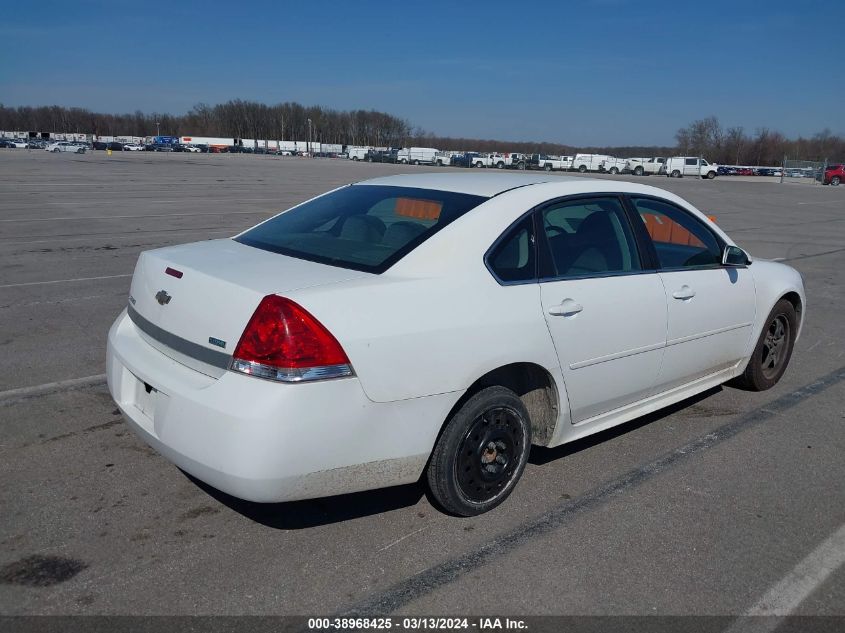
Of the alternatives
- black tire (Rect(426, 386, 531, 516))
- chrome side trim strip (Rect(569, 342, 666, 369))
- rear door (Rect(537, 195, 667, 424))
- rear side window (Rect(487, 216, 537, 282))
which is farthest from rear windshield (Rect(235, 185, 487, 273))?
chrome side trim strip (Rect(569, 342, 666, 369))

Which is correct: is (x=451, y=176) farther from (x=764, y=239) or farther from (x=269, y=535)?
(x=764, y=239)

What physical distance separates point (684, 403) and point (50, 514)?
4.07 metres

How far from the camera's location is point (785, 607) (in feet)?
9.43

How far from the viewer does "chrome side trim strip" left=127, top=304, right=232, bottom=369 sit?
290 cm

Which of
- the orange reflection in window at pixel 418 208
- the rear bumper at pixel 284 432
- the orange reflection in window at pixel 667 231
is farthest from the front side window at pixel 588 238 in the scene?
the rear bumper at pixel 284 432

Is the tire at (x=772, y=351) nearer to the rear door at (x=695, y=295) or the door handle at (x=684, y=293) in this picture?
the rear door at (x=695, y=295)

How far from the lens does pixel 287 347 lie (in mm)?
2770

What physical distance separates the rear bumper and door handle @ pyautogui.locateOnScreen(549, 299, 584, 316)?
30.1 inches

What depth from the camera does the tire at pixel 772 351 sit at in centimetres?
526

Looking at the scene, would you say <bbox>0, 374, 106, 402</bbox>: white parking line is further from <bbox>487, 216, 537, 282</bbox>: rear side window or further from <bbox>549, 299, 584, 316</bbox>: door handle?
<bbox>549, 299, 584, 316</bbox>: door handle

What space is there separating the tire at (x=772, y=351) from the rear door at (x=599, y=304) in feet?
4.94

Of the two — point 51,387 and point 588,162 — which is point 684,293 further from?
point 588,162

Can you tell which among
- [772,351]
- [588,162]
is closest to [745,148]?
[588,162]

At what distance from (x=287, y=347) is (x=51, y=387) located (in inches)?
117
